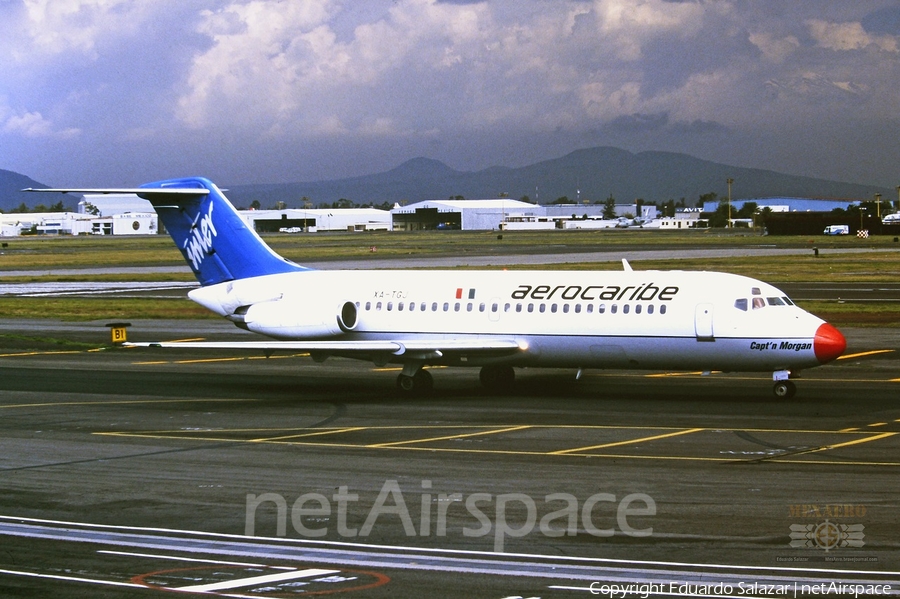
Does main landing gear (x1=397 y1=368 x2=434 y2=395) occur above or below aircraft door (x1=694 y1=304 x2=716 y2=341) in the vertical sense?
below

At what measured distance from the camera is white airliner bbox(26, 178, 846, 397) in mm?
29859

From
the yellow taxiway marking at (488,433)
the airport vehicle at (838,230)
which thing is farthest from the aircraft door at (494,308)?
the airport vehicle at (838,230)

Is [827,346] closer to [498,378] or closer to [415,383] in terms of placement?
[498,378]

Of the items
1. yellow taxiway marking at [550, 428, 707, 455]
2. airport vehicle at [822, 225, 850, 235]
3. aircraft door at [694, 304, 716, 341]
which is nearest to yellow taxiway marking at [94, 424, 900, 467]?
yellow taxiway marking at [550, 428, 707, 455]

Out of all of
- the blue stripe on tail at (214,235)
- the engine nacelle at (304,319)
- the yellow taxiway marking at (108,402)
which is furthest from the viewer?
the blue stripe on tail at (214,235)

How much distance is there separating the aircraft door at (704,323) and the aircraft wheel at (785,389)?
2152 mm

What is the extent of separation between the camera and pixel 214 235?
119 feet

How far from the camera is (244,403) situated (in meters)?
31.4

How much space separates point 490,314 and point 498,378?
88.5 inches

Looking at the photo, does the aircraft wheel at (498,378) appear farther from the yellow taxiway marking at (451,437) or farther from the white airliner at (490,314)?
the yellow taxiway marking at (451,437)

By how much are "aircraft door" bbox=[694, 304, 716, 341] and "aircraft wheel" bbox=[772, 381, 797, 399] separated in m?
2.15

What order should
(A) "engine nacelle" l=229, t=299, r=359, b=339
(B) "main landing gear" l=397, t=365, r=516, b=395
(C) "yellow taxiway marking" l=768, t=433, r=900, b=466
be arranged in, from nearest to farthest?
(C) "yellow taxiway marking" l=768, t=433, r=900, b=466
(B) "main landing gear" l=397, t=365, r=516, b=395
(A) "engine nacelle" l=229, t=299, r=359, b=339

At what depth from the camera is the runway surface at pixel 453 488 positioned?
46.6 feet

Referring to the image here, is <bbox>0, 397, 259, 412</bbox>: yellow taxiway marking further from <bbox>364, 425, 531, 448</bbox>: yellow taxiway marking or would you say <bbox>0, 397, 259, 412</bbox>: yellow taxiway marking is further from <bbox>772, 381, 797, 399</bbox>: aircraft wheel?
<bbox>772, 381, 797, 399</bbox>: aircraft wheel
